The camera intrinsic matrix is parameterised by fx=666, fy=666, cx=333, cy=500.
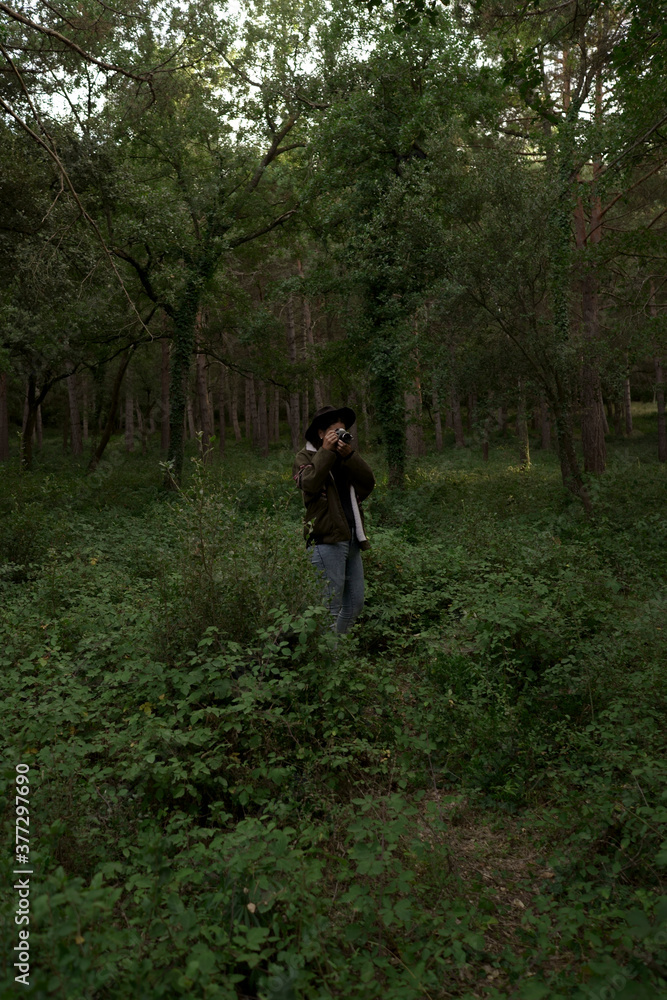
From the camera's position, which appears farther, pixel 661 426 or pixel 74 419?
pixel 74 419

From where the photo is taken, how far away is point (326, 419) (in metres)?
6.25

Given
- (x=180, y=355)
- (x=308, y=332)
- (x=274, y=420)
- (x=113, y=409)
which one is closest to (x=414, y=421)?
(x=180, y=355)

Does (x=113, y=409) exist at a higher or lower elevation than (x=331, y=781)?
higher

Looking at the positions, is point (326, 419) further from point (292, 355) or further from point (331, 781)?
point (292, 355)

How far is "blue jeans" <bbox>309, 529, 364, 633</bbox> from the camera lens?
580 centimetres

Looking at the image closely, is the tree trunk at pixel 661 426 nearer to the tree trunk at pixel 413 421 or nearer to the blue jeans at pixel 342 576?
the tree trunk at pixel 413 421

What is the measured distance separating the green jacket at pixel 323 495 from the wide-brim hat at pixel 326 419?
292 millimetres

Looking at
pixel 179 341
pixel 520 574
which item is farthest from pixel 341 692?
pixel 179 341

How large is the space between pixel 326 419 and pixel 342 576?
1485 millimetres

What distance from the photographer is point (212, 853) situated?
305cm

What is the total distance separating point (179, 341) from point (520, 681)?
16.0m

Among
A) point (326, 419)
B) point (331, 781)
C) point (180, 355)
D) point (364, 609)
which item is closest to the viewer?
point (331, 781)

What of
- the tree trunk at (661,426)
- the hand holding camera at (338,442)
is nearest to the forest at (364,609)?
the hand holding camera at (338,442)

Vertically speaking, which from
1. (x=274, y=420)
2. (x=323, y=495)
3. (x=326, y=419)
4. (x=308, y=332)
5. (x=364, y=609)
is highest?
(x=308, y=332)
